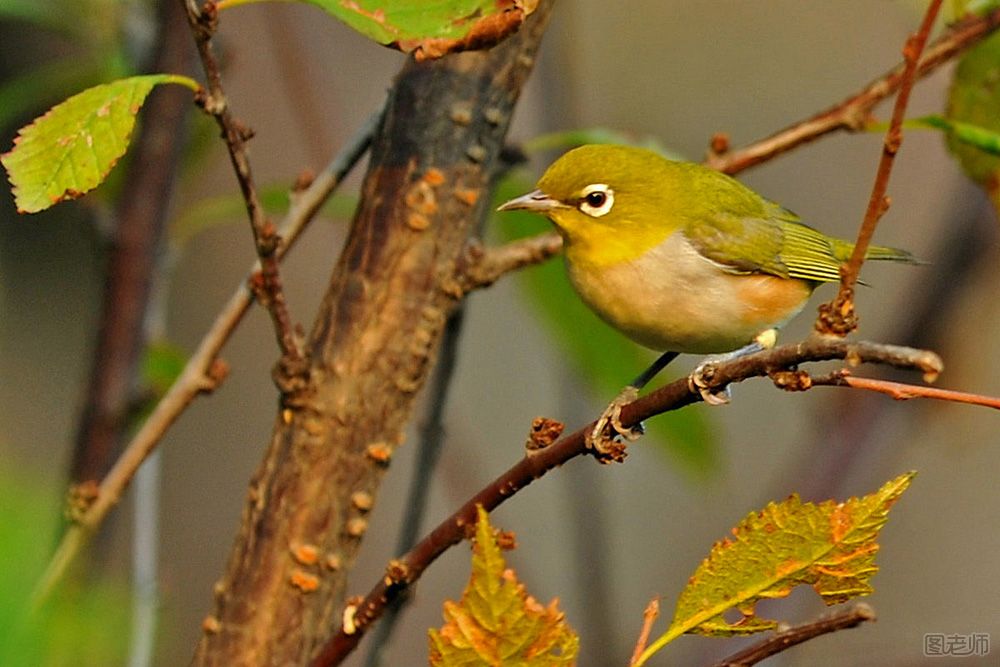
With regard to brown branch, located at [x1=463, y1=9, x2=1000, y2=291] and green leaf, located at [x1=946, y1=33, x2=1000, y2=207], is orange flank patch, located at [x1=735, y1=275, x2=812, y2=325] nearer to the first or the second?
brown branch, located at [x1=463, y1=9, x2=1000, y2=291]

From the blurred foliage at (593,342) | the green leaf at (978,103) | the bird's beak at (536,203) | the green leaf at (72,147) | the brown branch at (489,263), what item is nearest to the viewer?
the green leaf at (72,147)

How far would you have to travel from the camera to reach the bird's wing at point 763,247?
6.69ft

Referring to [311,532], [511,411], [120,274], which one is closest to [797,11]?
[511,411]

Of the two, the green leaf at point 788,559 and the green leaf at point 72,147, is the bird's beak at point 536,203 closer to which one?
the green leaf at point 72,147

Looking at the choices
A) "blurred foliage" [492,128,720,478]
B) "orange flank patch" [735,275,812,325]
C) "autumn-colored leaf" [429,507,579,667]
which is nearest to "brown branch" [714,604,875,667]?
"autumn-colored leaf" [429,507,579,667]

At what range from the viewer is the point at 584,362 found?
2363 mm

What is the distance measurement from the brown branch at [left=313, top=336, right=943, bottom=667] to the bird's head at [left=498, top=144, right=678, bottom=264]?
815mm

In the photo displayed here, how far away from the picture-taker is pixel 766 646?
0.98 m

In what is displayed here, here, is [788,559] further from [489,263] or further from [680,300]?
[680,300]

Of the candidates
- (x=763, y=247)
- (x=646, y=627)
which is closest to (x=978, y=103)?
(x=763, y=247)

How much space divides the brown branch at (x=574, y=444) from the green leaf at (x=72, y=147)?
47cm

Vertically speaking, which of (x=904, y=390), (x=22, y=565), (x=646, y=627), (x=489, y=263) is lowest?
(x=22, y=565)

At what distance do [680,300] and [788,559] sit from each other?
3.13 feet

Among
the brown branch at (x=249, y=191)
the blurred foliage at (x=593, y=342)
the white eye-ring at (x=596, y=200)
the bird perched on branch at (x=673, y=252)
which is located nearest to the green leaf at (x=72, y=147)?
the brown branch at (x=249, y=191)
